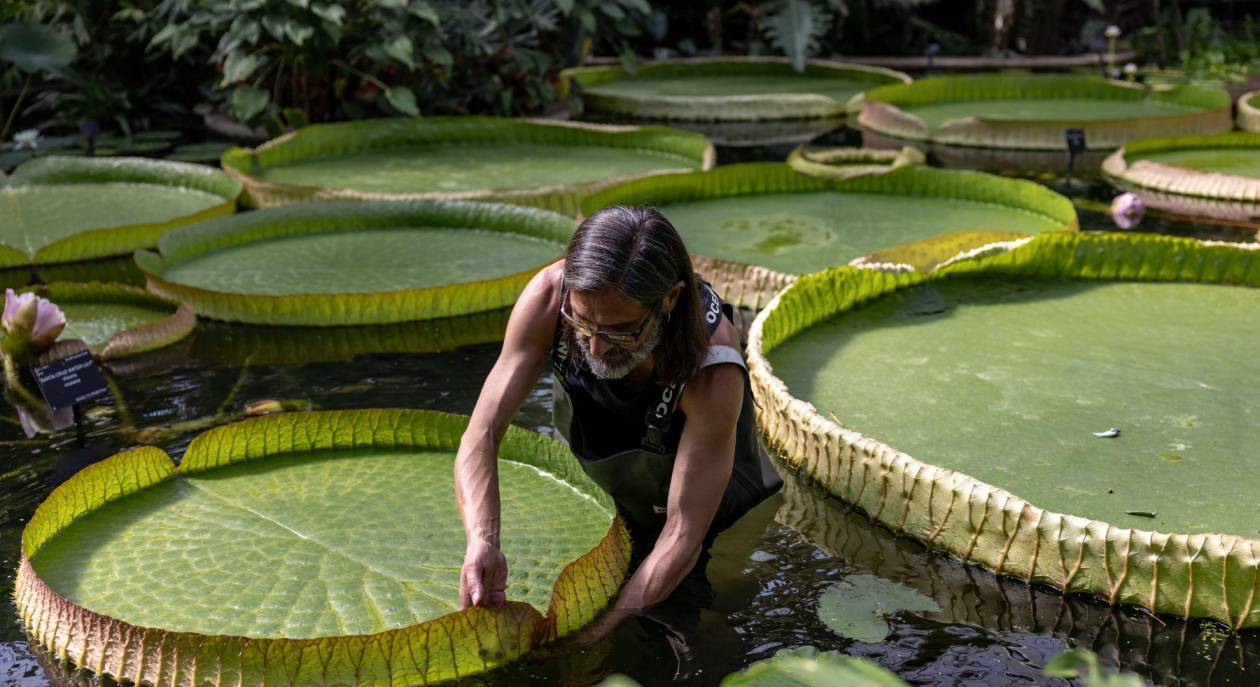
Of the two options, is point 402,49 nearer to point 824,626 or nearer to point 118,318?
point 118,318

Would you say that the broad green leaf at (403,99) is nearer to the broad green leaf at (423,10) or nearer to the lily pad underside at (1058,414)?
the broad green leaf at (423,10)

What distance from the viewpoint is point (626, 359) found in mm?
2400

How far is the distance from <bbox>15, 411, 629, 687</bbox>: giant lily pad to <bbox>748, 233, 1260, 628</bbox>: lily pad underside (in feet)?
2.46

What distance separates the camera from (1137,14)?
13.6m

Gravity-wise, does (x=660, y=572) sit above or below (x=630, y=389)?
below

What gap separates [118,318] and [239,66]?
10.7 ft

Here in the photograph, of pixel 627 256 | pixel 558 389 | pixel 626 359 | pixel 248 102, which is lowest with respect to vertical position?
pixel 558 389

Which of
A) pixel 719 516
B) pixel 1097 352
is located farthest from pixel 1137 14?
pixel 719 516

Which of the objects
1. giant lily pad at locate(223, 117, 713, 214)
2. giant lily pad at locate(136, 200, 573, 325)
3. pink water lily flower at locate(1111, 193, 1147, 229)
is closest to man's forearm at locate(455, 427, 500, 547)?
giant lily pad at locate(136, 200, 573, 325)

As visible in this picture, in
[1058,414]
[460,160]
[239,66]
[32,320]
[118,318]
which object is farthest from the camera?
[239,66]

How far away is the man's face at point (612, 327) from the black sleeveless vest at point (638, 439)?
19cm

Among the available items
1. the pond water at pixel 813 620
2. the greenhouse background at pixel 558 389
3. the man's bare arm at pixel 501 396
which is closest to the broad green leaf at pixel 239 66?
the greenhouse background at pixel 558 389

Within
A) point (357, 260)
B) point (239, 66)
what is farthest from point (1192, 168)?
point (239, 66)

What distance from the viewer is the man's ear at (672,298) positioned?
92.5 inches
